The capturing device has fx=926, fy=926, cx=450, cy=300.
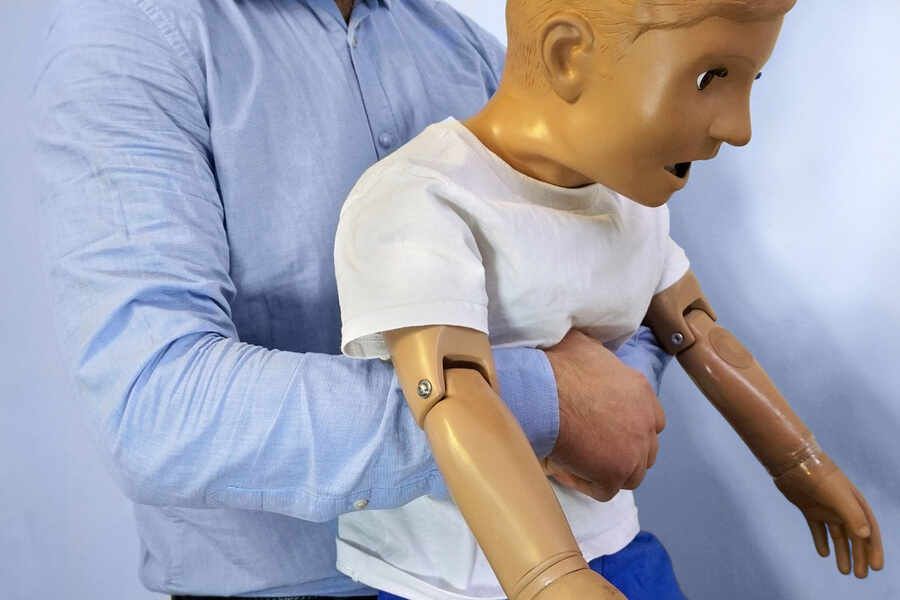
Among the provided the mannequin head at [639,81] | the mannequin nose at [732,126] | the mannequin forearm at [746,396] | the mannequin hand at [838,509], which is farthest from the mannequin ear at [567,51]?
the mannequin hand at [838,509]

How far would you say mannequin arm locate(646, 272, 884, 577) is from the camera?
0.94 meters

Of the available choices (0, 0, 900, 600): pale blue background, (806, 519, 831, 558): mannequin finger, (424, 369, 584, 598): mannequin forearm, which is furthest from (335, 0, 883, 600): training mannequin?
(0, 0, 900, 600): pale blue background

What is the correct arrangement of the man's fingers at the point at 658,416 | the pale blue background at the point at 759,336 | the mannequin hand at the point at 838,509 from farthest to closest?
the pale blue background at the point at 759,336 → the mannequin hand at the point at 838,509 → the man's fingers at the point at 658,416

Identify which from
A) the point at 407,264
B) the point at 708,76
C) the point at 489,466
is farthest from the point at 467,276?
the point at 708,76

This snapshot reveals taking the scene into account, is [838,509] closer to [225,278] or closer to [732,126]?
[732,126]

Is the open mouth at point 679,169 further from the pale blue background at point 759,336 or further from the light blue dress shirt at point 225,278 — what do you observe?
the pale blue background at point 759,336

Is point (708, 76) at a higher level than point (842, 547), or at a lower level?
higher

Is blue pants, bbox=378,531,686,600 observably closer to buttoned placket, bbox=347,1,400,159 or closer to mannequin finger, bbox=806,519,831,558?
mannequin finger, bbox=806,519,831,558

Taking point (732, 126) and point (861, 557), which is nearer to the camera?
point (732, 126)

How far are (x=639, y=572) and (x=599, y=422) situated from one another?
19 cm

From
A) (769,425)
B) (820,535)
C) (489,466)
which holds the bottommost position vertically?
(820,535)

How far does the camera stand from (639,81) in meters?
0.71

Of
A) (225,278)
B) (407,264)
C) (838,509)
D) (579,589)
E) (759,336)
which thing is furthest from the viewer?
(759,336)

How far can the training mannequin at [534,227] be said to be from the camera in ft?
2.07
